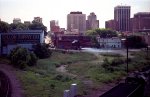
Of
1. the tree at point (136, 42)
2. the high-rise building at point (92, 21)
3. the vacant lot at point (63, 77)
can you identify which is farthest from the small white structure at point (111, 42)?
the high-rise building at point (92, 21)

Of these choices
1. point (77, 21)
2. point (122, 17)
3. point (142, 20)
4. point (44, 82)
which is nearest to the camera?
point (44, 82)

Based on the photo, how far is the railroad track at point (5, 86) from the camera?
1856cm

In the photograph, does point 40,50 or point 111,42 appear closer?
point 40,50

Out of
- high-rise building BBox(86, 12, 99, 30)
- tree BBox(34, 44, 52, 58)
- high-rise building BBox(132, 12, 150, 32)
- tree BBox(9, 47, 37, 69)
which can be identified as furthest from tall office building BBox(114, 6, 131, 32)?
tree BBox(9, 47, 37, 69)

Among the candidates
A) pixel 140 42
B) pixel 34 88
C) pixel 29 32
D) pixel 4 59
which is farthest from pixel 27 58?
pixel 140 42

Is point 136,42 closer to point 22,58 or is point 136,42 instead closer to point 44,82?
point 22,58

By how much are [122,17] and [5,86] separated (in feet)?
221

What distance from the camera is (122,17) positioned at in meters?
84.4

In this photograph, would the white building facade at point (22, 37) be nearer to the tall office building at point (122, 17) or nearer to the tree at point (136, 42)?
the tree at point (136, 42)

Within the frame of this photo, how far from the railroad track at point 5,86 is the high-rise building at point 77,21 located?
76961 mm

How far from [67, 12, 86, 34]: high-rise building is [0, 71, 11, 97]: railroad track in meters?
77.0

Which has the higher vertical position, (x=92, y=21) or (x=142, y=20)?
(x=92, y=21)

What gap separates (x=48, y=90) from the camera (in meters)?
20.0

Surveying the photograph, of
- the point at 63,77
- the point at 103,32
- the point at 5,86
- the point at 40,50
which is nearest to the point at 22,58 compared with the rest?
the point at 40,50
